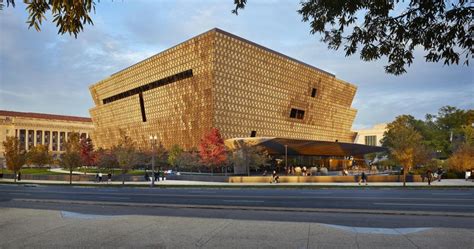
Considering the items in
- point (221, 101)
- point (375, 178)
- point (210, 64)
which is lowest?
point (375, 178)

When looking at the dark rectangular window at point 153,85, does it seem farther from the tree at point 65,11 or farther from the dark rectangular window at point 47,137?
the tree at point 65,11

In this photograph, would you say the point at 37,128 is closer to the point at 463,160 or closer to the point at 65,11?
the point at 463,160

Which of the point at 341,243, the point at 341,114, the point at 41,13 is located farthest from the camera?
the point at 341,114

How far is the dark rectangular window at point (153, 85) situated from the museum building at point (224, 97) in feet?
0.81

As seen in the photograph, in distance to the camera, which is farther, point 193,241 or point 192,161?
point 192,161

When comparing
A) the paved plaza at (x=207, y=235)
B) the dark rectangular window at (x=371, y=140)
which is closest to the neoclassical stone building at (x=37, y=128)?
the dark rectangular window at (x=371, y=140)

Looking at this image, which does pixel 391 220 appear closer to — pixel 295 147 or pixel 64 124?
pixel 295 147

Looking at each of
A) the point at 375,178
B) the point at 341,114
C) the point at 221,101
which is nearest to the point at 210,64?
the point at 221,101

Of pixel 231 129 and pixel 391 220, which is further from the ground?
pixel 231 129

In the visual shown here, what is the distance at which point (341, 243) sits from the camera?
799cm

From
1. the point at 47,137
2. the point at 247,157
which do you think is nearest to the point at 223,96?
the point at 247,157

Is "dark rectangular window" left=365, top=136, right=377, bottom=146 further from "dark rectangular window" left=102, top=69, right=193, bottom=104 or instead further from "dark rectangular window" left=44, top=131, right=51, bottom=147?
"dark rectangular window" left=44, top=131, right=51, bottom=147

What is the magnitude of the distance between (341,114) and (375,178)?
77.4 metres

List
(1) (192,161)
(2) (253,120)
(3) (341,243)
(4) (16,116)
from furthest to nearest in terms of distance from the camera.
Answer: (4) (16,116) < (2) (253,120) < (1) (192,161) < (3) (341,243)
